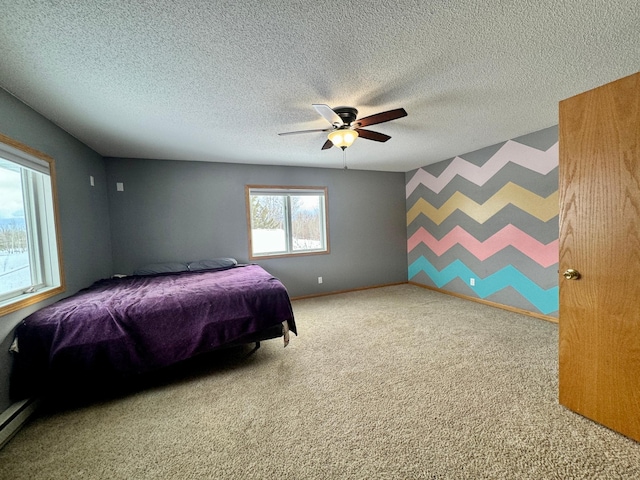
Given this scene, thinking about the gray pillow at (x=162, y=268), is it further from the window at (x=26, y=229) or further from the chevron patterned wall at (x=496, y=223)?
the chevron patterned wall at (x=496, y=223)

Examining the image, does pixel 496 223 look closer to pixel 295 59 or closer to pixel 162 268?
pixel 295 59

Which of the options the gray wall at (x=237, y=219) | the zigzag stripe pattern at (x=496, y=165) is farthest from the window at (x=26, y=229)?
the zigzag stripe pattern at (x=496, y=165)

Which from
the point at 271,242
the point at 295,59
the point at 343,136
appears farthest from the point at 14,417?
the point at 271,242

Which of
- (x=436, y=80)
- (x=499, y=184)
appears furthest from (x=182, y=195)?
(x=499, y=184)

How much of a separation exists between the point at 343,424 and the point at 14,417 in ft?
6.93

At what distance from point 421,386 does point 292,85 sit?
246cm

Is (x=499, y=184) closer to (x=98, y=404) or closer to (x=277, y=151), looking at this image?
(x=277, y=151)

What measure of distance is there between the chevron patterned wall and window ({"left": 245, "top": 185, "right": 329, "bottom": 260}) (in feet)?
6.50

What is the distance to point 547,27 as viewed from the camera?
1386mm

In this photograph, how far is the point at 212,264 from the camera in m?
3.69

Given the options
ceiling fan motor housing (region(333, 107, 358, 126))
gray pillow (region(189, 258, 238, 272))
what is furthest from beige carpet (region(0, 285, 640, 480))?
ceiling fan motor housing (region(333, 107, 358, 126))

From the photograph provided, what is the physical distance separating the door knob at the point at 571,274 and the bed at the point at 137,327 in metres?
2.14

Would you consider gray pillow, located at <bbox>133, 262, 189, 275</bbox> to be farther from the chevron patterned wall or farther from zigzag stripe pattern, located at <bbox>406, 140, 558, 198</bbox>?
zigzag stripe pattern, located at <bbox>406, 140, 558, 198</bbox>

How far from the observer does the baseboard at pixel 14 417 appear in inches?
61.2
